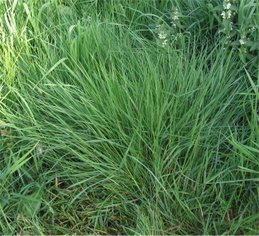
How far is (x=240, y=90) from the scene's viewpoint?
2.38m

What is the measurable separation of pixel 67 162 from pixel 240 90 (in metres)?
0.93

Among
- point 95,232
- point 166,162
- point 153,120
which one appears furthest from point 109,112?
point 95,232

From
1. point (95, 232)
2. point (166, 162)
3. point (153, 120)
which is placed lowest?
point (95, 232)

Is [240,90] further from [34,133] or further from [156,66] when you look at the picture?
[34,133]

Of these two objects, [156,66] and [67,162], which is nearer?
[67,162]

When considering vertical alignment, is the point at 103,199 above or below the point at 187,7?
below

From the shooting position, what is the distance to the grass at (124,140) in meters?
2.09

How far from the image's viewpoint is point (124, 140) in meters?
2.19

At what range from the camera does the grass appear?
6.85 ft

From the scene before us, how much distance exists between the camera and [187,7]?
286 centimetres

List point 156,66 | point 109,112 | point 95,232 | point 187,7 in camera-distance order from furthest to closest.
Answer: point 187,7
point 156,66
point 109,112
point 95,232

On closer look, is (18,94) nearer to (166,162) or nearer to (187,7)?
(166,162)

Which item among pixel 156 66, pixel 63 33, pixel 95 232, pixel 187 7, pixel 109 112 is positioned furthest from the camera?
pixel 187 7

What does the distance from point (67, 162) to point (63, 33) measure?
0.83 meters
